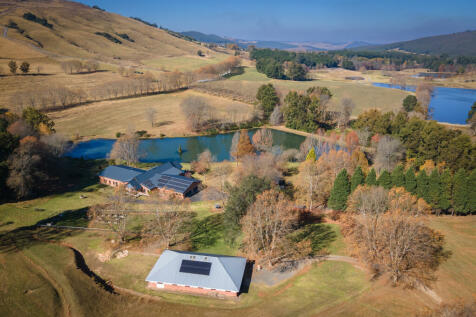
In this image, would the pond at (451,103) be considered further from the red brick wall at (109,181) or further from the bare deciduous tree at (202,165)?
the red brick wall at (109,181)

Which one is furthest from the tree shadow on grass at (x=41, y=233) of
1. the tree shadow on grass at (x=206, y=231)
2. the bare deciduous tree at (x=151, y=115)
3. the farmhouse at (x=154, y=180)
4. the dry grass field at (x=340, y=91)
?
the dry grass field at (x=340, y=91)

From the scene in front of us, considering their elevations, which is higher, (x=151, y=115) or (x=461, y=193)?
(x=151, y=115)

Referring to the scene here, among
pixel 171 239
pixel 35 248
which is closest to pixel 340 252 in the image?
pixel 171 239

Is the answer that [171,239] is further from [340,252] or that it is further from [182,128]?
[182,128]

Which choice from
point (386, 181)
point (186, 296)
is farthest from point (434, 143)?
point (186, 296)

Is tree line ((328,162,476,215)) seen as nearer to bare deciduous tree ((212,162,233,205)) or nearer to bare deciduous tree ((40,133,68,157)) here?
bare deciduous tree ((212,162,233,205))

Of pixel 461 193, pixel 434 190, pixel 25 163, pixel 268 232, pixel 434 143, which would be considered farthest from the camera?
pixel 434 143

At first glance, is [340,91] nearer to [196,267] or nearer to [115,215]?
[115,215]
